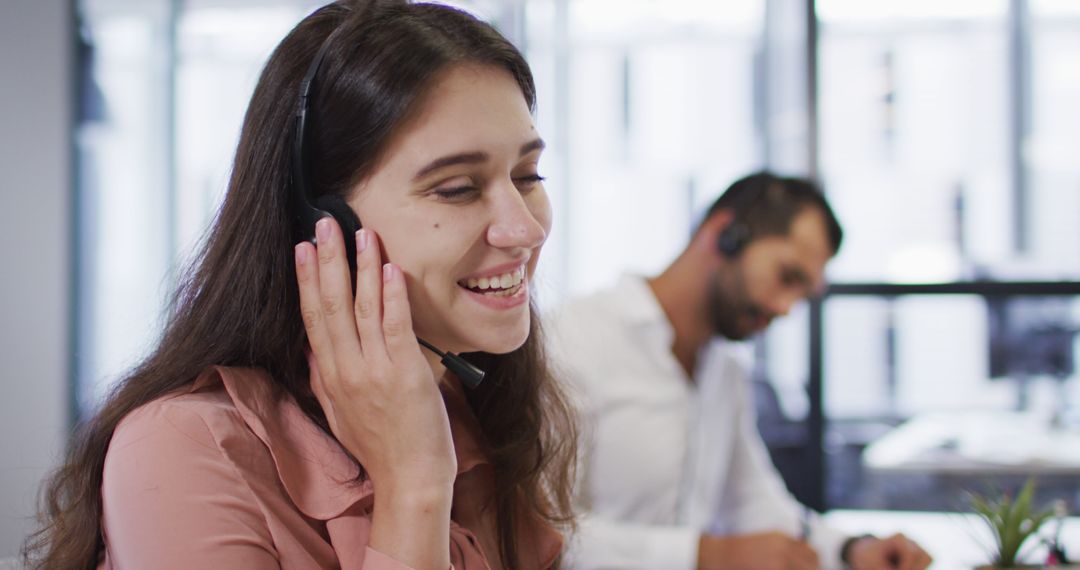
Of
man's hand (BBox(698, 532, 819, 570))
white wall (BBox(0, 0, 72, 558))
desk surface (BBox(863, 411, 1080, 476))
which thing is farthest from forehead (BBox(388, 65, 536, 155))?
white wall (BBox(0, 0, 72, 558))

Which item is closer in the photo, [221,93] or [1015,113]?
[1015,113]

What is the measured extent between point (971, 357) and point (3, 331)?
3476 millimetres

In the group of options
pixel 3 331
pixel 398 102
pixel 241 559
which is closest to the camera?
pixel 241 559

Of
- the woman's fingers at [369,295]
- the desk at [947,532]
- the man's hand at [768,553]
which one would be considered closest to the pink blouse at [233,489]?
the woman's fingers at [369,295]

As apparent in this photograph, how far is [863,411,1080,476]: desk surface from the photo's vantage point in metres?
2.79

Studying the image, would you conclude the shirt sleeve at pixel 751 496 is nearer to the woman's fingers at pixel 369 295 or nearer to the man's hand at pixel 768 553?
the man's hand at pixel 768 553

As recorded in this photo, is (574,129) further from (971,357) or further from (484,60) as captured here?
(484,60)

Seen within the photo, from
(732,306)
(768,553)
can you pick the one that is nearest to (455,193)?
(768,553)

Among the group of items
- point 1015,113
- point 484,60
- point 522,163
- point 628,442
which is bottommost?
point 628,442

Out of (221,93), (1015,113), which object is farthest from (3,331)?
(1015,113)

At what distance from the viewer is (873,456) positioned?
3.05 metres

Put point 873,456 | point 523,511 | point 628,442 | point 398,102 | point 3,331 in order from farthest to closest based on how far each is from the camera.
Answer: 1. point 3,331
2. point 873,456
3. point 628,442
4. point 523,511
5. point 398,102

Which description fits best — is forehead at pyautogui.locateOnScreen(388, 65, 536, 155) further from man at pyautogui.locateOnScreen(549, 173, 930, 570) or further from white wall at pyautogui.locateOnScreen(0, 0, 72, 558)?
white wall at pyautogui.locateOnScreen(0, 0, 72, 558)

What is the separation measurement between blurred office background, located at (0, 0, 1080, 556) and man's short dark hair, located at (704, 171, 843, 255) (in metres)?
1.04
